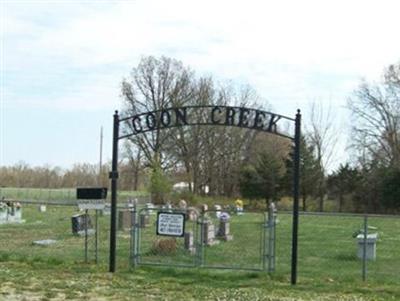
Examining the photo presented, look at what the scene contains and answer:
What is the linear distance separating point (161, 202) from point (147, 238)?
A: 3384 centimetres

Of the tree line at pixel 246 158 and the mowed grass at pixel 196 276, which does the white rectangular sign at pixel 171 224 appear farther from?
the tree line at pixel 246 158

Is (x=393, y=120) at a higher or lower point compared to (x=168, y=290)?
higher

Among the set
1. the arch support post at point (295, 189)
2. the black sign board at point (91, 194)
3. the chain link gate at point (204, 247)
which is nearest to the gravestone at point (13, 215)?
the chain link gate at point (204, 247)

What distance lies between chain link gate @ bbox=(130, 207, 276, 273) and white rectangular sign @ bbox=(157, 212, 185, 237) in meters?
0.24

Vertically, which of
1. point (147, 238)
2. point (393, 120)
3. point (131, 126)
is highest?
point (393, 120)

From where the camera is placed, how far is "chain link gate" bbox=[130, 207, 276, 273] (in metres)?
15.5

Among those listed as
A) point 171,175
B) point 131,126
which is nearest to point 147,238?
point 131,126

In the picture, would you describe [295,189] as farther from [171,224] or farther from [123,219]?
[123,219]

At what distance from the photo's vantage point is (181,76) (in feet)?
231

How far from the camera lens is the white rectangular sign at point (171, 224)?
15133 millimetres

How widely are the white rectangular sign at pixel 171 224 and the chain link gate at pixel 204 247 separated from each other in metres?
0.24

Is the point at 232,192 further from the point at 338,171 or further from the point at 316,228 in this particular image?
the point at 316,228

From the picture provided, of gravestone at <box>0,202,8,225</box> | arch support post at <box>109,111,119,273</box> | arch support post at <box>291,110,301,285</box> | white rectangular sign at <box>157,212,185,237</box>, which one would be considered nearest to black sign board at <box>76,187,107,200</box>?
Answer: arch support post at <box>109,111,119,273</box>

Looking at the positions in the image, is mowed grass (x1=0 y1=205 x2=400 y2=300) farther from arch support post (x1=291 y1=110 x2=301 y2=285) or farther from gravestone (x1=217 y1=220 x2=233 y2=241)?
gravestone (x1=217 y1=220 x2=233 y2=241)
